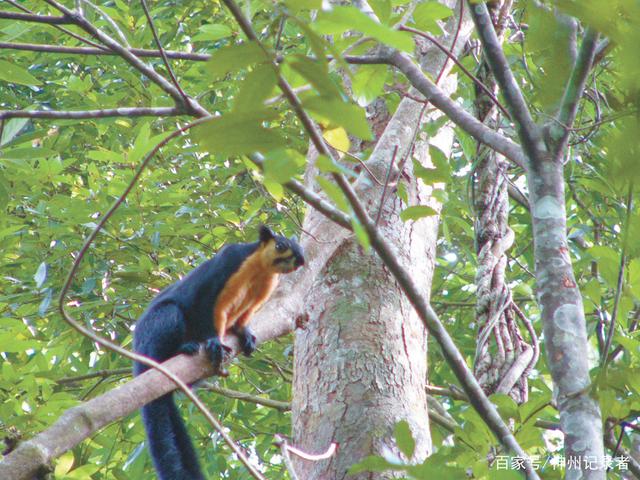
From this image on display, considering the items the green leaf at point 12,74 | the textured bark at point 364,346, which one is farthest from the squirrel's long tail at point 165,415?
the green leaf at point 12,74

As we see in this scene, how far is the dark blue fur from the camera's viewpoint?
3.01 meters

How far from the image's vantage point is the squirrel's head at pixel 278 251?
325cm

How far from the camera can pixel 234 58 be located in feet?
2.92

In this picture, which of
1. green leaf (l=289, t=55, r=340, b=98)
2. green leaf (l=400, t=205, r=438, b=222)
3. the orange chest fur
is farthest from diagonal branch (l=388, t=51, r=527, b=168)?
the orange chest fur

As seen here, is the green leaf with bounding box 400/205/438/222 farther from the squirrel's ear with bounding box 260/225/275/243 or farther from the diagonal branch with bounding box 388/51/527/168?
the squirrel's ear with bounding box 260/225/275/243

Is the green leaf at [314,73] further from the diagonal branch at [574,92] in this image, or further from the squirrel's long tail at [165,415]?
the squirrel's long tail at [165,415]

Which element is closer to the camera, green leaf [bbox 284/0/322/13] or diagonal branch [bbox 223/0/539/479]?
green leaf [bbox 284/0/322/13]

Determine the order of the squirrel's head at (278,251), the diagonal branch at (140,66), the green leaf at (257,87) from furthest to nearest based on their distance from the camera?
the squirrel's head at (278,251) → the diagonal branch at (140,66) → the green leaf at (257,87)

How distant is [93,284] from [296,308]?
5.16 feet

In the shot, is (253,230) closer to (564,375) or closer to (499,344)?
(499,344)

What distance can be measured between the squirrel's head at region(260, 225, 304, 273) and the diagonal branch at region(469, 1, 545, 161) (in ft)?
5.20

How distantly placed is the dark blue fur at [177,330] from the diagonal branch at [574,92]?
1.91m

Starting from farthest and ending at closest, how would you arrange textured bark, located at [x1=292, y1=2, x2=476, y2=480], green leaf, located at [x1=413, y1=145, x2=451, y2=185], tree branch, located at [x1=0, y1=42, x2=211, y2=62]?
1. textured bark, located at [x1=292, y1=2, x2=476, y2=480]
2. tree branch, located at [x1=0, y1=42, x2=211, y2=62]
3. green leaf, located at [x1=413, y1=145, x2=451, y2=185]

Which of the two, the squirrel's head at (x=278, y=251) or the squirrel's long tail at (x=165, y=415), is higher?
the squirrel's head at (x=278, y=251)
